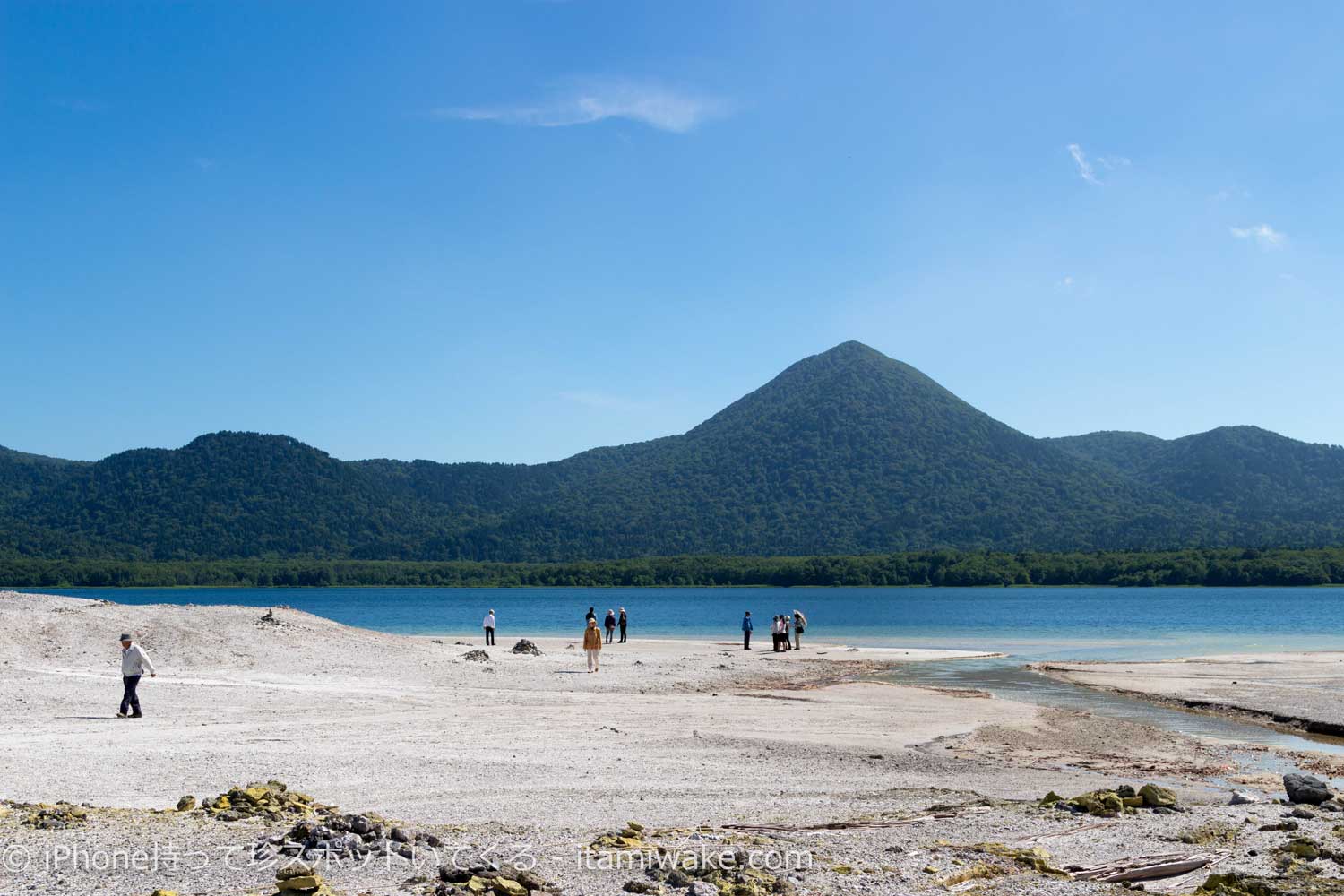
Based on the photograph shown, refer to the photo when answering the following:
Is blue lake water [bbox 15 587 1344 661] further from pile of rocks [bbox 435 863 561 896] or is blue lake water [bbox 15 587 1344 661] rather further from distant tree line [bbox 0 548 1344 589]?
pile of rocks [bbox 435 863 561 896]

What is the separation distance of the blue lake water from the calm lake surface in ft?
0.37

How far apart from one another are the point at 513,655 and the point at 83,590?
141272 millimetres

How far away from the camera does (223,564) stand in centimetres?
19238

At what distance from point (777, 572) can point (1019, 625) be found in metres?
97.6

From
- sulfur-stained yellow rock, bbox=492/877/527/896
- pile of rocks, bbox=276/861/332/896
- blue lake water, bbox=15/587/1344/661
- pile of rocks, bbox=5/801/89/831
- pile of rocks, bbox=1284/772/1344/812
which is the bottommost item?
blue lake water, bbox=15/587/1344/661

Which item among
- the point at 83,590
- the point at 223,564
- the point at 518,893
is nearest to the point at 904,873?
the point at 518,893

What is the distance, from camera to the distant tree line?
138 meters

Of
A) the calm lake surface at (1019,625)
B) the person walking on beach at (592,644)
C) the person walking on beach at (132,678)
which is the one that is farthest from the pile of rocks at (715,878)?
the person walking on beach at (592,644)

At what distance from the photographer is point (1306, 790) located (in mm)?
12641

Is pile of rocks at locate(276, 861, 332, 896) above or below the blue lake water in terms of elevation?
above

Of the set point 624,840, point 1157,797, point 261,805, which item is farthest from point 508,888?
point 1157,797

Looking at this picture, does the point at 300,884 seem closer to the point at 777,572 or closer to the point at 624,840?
the point at 624,840

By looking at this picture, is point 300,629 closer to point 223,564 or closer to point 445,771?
point 445,771

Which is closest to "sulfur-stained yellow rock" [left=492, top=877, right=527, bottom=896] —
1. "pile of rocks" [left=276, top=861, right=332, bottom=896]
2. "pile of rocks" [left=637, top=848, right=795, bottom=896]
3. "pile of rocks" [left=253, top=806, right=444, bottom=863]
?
"pile of rocks" [left=637, top=848, right=795, bottom=896]
